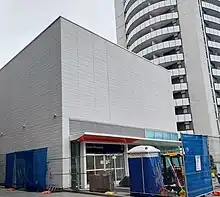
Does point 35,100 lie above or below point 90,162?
above

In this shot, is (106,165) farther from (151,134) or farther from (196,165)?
(196,165)

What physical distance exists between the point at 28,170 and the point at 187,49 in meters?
35.8

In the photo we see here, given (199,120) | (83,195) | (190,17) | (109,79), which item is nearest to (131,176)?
(83,195)

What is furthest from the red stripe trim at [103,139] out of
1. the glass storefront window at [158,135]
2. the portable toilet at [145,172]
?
the glass storefront window at [158,135]

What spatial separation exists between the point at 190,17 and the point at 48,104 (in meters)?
35.6

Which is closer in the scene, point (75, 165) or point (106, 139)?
point (75, 165)

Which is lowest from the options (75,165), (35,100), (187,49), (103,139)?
(75,165)

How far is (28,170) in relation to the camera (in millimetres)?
19906

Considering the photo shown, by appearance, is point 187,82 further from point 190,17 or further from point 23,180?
point 23,180

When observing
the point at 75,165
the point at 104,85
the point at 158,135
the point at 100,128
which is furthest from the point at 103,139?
the point at 158,135

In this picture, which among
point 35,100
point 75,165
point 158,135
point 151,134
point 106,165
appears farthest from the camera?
point 158,135

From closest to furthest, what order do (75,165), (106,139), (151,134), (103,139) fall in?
(75,165) < (103,139) < (106,139) < (151,134)

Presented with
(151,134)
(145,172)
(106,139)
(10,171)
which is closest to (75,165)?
(106,139)

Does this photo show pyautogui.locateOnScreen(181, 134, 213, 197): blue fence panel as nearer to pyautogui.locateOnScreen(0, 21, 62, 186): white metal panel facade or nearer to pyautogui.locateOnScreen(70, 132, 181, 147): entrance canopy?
pyautogui.locateOnScreen(70, 132, 181, 147): entrance canopy
